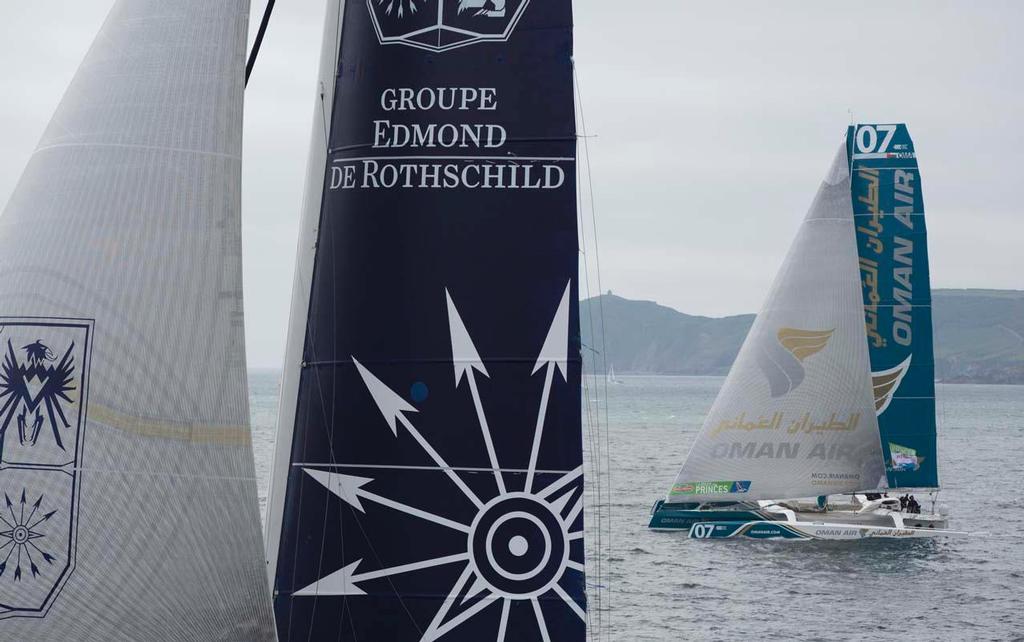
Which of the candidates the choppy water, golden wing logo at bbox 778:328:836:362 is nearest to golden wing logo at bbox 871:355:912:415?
golden wing logo at bbox 778:328:836:362

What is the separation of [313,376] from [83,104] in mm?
2104

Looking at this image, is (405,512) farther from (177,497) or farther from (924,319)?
(924,319)

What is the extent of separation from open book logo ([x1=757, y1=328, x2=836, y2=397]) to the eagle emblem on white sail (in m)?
22.7

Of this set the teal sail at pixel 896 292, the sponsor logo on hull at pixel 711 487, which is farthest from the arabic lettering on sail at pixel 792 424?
the teal sail at pixel 896 292

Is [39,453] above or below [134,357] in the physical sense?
below

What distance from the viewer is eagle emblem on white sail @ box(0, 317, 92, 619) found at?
6.91 metres

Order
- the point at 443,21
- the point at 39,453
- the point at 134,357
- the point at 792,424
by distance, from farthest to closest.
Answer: the point at 792,424, the point at 443,21, the point at 134,357, the point at 39,453

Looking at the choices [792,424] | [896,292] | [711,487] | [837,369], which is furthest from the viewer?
[711,487]

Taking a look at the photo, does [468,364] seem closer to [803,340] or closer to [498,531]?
[498,531]

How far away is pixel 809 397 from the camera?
92.9 feet

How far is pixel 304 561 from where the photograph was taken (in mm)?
8320

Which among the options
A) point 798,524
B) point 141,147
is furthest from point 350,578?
point 798,524

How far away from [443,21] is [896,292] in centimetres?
2175

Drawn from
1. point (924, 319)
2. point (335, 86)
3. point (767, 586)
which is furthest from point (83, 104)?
point (924, 319)
